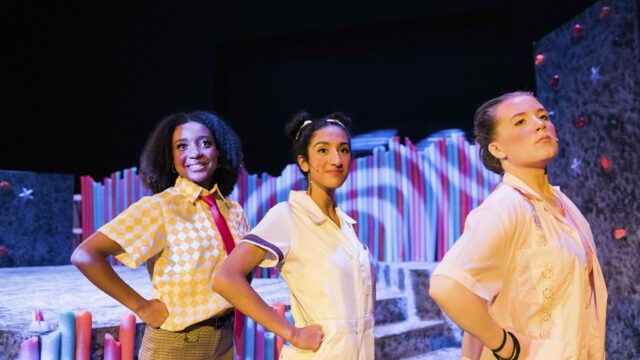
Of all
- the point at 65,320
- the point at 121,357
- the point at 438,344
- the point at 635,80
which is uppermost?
the point at 635,80

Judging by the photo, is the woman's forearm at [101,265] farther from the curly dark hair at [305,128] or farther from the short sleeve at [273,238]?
the curly dark hair at [305,128]

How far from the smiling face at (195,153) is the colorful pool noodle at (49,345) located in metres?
0.93

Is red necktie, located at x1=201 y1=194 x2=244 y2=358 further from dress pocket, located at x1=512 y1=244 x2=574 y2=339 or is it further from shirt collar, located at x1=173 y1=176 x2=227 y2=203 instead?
dress pocket, located at x1=512 y1=244 x2=574 y2=339

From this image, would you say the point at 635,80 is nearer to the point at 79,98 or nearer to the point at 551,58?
the point at 551,58

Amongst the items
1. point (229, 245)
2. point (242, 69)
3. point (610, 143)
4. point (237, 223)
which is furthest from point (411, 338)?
point (242, 69)

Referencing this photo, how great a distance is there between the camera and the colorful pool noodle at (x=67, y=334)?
2412 millimetres

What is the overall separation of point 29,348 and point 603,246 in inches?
116

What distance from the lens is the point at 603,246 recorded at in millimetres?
3289

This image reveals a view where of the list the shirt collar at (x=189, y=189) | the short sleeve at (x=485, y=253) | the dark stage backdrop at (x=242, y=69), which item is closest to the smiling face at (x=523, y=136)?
the short sleeve at (x=485, y=253)

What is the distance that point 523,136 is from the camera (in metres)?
1.56

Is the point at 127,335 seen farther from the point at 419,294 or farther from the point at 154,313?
the point at 419,294

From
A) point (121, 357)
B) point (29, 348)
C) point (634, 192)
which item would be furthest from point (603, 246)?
point (29, 348)

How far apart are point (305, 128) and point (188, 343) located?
0.79m

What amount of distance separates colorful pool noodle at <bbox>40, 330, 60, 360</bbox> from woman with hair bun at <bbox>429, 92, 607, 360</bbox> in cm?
173
